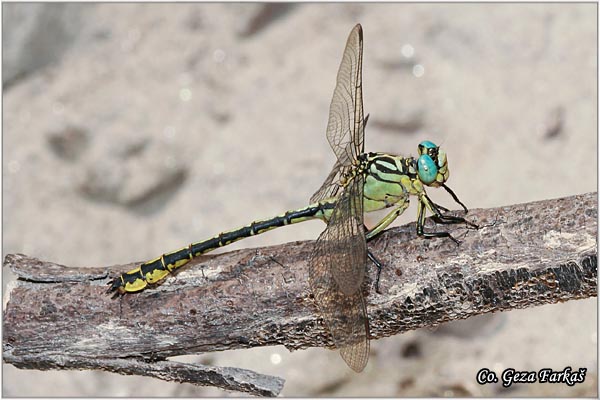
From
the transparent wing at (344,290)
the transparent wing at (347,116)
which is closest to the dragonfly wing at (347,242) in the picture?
the transparent wing at (344,290)

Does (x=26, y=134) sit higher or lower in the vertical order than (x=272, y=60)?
lower

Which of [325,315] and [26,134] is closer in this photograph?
[325,315]

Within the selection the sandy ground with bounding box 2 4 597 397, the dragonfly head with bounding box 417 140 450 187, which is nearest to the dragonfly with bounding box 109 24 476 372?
the dragonfly head with bounding box 417 140 450 187

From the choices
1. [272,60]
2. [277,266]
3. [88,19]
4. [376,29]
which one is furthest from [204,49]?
[277,266]

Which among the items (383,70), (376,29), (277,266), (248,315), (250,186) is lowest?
(248,315)

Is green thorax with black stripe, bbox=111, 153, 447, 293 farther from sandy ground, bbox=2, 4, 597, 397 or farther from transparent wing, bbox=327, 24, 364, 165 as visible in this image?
sandy ground, bbox=2, 4, 597, 397

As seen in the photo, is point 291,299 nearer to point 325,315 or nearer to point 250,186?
point 325,315
